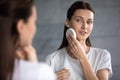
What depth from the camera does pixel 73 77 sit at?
1.34 m

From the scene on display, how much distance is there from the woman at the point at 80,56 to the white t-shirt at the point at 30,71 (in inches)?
26.5

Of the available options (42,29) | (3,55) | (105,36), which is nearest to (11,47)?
(3,55)

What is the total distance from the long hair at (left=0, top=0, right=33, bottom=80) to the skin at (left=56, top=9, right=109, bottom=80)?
0.73m

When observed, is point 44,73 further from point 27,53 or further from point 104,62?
point 104,62

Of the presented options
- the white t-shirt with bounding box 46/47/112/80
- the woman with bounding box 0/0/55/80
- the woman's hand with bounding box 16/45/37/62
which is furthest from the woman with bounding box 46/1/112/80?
the woman with bounding box 0/0/55/80

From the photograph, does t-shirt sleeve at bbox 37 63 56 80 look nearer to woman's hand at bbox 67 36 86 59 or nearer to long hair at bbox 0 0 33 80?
long hair at bbox 0 0 33 80

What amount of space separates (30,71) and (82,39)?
0.83 meters

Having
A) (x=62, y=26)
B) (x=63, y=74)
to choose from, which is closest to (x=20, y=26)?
(x=63, y=74)

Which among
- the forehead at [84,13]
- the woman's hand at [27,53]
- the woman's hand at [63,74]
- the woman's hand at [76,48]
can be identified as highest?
the forehead at [84,13]

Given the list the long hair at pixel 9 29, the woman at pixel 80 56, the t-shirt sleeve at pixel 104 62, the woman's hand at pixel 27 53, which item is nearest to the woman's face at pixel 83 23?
the woman at pixel 80 56

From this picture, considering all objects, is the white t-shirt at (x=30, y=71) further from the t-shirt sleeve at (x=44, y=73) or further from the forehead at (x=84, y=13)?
the forehead at (x=84, y=13)

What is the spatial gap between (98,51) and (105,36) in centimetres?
81

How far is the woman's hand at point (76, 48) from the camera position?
1.37 metres

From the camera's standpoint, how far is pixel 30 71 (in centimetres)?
62
